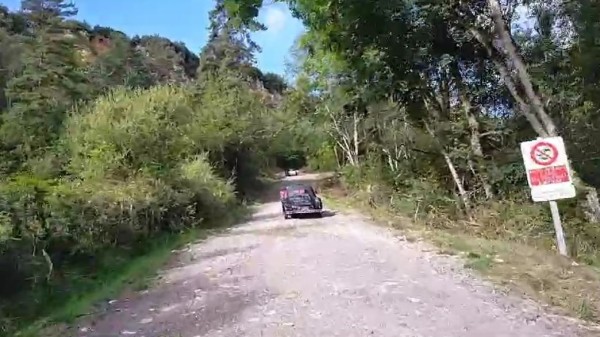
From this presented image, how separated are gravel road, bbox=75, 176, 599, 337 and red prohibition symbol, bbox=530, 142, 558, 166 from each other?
87.8 inches

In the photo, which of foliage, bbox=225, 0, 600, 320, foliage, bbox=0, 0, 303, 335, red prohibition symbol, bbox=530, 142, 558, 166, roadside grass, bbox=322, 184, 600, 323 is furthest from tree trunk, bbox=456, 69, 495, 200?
foliage, bbox=0, 0, 303, 335

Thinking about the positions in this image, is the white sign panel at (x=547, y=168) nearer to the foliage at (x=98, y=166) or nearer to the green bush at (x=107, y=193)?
the foliage at (x=98, y=166)

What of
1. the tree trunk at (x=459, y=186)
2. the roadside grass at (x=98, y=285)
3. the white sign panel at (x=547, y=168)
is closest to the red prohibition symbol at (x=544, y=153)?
the white sign panel at (x=547, y=168)

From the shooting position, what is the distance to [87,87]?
4844 cm

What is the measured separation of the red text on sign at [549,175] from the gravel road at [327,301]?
1.93 meters

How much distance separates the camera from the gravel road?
21.3 ft

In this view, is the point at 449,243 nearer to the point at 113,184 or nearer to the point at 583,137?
the point at 583,137

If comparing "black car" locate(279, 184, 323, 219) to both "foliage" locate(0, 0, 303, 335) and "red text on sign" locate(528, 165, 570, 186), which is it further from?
"red text on sign" locate(528, 165, 570, 186)

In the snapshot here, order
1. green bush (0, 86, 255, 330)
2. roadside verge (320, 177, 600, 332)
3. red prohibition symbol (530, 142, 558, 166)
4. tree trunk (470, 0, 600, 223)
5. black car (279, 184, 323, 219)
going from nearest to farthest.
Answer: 1. roadside verge (320, 177, 600, 332)
2. red prohibition symbol (530, 142, 558, 166)
3. green bush (0, 86, 255, 330)
4. tree trunk (470, 0, 600, 223)
5. black car (279, 184, 323, 219)

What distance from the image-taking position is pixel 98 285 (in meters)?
12.1

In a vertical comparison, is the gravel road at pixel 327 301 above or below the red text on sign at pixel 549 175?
below

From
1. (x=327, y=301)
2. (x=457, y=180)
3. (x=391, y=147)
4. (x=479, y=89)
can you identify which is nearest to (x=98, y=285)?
(x=327, y=301)

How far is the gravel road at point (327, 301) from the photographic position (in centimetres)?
649

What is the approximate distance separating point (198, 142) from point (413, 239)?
881 inches
